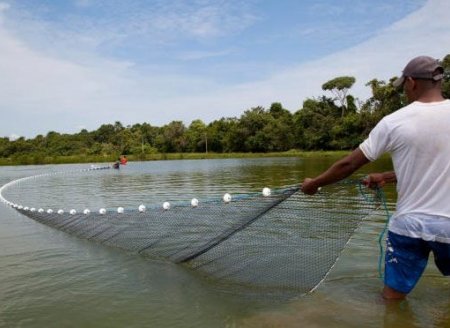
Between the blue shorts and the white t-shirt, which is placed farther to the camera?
the blue shorts

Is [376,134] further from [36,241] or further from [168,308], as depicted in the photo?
[36,241]

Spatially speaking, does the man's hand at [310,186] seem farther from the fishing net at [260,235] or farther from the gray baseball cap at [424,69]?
the gray baseball cap at [424,69]

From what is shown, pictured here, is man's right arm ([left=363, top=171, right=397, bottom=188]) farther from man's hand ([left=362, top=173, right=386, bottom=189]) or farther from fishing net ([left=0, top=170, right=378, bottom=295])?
fishing net ([left=0, top=170, right=378, bottom=295])

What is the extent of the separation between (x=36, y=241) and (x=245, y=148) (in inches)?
3280

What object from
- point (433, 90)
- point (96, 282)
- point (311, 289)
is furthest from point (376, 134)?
point (96, 282)

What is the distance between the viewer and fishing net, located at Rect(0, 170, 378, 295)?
530 centimetres

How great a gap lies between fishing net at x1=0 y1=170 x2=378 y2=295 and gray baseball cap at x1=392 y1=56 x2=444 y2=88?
1796 mm

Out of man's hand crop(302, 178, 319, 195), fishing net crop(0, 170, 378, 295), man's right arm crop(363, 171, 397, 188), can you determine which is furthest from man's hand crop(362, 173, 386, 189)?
man's hand crop(302, 178, 319, 195)

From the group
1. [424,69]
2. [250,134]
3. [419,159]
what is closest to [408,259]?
[419,159]

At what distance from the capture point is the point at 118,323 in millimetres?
4969

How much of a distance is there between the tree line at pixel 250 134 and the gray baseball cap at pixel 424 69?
165 ft

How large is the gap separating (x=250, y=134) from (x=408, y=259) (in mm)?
88367

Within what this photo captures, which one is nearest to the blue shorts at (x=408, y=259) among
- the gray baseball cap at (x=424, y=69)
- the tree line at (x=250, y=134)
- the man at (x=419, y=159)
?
the man at (x=419, y=159)

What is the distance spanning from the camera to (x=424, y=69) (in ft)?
11.1
